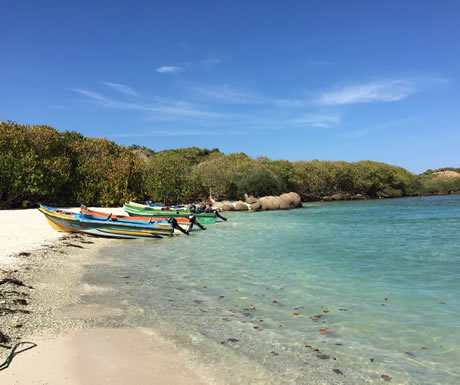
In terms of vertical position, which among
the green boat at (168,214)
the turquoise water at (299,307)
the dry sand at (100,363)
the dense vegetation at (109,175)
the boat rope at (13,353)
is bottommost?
the turquoise water at (299,307)

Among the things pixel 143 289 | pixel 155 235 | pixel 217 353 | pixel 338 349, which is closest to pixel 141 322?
pixel 217 353

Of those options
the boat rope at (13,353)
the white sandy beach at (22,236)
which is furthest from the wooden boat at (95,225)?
the boat rope at (13,353)

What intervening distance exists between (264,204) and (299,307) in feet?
116

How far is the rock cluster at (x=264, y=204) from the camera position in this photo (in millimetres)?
41969

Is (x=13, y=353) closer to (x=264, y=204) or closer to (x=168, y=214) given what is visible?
(x=168, y=214)

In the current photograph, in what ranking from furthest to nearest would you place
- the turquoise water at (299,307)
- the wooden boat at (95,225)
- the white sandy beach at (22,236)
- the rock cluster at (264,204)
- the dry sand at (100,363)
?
the rock cluster at (264,204)
the wooden boat at (95,225)
the white sandy beach at (22,236)
the turquoise water at (299,307)
the dry sand at (100,363)

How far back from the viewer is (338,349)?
18.2 ft

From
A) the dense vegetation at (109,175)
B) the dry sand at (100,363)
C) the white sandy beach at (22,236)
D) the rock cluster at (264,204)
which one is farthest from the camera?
the rock cluster at (264,204)

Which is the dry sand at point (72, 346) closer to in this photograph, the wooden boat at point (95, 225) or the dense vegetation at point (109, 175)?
the wooden boat at point (95, 225)

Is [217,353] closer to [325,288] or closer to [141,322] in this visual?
[141,322]

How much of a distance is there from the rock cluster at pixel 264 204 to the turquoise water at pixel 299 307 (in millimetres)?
26109

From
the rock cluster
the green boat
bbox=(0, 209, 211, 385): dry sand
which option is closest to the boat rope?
bbox=(0, 209, 211, 385): dry sand

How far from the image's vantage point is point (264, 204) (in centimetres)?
4272

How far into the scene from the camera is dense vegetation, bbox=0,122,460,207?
33031 mm
